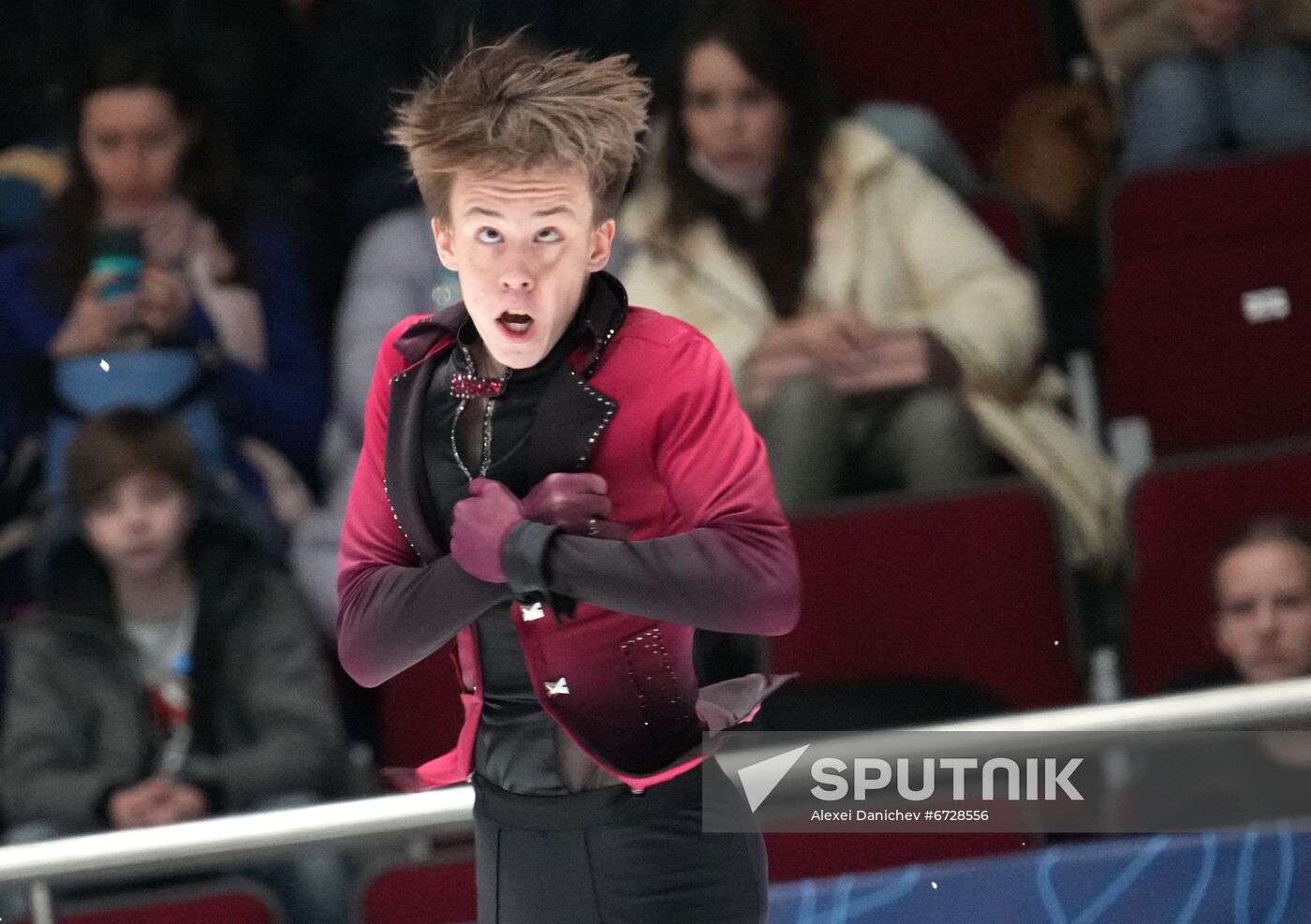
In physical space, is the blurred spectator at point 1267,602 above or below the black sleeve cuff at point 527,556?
below

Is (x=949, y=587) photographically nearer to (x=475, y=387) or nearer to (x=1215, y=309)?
(x=1215, y=309)

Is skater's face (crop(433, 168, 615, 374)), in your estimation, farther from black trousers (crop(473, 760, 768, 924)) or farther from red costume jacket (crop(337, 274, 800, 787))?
black trousers (crop(473, 760, 768, 924))

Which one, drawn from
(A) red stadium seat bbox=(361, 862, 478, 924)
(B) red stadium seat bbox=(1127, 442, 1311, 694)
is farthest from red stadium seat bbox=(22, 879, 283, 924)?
Result: (B) red stadium seat bbox=(1127, 442, 1311, 694)

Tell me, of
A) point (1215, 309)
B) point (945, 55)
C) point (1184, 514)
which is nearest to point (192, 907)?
point (1184, 514)

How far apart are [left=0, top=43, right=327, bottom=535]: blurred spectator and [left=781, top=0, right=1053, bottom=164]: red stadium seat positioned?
1.27 m

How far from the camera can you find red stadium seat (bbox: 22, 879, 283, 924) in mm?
2465

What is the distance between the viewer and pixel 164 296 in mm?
3143

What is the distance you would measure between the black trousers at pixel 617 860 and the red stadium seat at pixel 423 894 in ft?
3.18

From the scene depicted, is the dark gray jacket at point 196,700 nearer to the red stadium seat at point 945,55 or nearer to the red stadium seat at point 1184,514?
the red stadium seat at point 1184,514

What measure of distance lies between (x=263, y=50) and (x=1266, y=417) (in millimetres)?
2046

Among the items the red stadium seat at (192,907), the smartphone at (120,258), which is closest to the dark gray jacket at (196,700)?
the red stadium seat at (192,907)

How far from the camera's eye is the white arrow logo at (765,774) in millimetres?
1846

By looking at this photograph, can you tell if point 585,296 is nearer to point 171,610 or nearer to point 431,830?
point 431,830

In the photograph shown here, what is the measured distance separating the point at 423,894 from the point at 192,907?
0.31 meters
